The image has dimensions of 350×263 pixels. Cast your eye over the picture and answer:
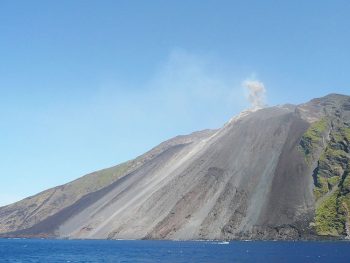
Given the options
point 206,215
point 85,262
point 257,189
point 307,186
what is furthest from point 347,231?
point 85,262

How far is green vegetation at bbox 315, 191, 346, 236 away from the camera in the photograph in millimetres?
174125

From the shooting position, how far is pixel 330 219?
579 feet

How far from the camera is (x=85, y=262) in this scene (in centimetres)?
10025

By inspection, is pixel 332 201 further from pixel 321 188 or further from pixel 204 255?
pixel 204 255

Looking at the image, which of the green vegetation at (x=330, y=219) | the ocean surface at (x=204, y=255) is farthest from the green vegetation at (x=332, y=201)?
the ocean surface at (x=204, y=255)

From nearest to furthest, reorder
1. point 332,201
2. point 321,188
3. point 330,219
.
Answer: point 330,219 → point 332,201 → point 321,188

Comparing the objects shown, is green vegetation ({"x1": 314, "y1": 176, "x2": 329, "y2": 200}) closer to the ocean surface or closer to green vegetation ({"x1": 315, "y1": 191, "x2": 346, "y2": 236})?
green vegetation ({"x1": 315, "y1": 191, "x2": 346, "y2": 236})

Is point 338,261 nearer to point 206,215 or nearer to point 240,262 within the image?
point 240,262

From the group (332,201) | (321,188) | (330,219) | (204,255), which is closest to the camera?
(204,255)

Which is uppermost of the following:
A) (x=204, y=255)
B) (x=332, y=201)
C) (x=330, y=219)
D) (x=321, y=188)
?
(x=321, y=188)

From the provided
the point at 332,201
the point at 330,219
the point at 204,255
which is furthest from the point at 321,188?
the point at 204,255

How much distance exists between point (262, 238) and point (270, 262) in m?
87.8

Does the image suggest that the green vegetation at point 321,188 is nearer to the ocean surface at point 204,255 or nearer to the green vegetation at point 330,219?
the green vegetation at point 330,219

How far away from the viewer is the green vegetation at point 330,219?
174 meters
